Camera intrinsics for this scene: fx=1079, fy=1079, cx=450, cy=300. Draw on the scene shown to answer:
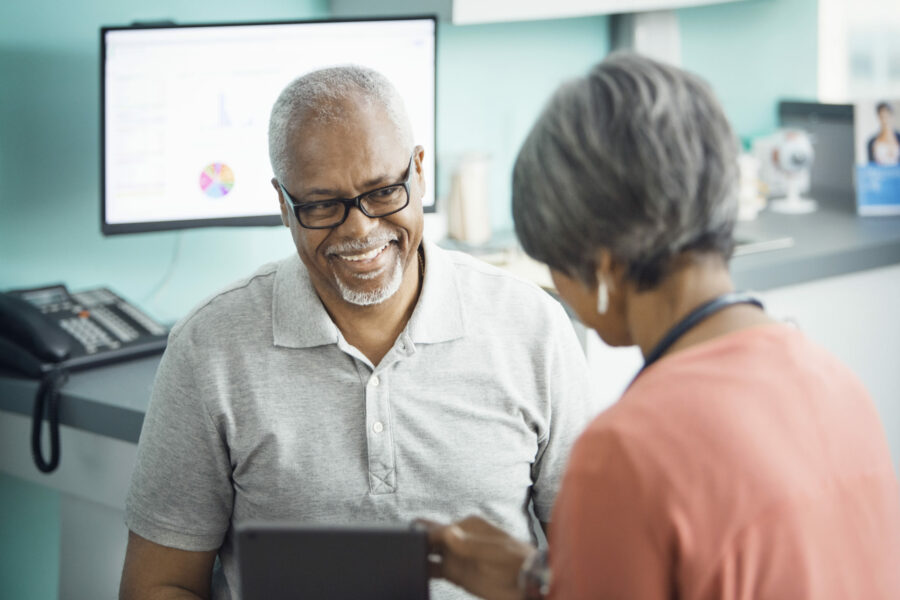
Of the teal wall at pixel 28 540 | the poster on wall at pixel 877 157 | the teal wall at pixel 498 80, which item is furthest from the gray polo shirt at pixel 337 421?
the poster on wall at pixel 877 157

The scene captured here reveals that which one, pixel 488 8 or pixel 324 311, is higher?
pixel 488 8

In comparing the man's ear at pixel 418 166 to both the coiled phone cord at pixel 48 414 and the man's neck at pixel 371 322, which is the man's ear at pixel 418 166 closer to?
the man's neck at pixel 371 322

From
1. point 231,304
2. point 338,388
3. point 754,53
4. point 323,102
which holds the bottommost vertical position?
point 338,388

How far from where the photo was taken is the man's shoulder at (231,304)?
141 centimetres

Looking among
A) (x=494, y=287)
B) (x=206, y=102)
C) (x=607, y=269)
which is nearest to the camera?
(x=607, y=269)

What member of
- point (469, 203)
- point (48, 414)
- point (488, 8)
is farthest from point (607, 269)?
point (469, 203)

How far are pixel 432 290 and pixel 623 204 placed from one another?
0.56 metres

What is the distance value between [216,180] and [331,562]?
1.15 metres

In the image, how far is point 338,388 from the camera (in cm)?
138

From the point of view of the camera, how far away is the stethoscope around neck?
94 centimetres

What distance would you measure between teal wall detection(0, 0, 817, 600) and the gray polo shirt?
25.1 inches

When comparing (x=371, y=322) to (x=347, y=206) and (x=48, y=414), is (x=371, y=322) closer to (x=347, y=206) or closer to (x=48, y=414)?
(x=347, y=206)

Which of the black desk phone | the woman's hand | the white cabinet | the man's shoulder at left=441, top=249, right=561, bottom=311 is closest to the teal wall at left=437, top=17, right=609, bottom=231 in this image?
the white cabinet

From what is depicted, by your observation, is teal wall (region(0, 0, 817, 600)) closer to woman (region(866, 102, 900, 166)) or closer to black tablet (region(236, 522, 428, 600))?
woman (region(866, 102, 900, 166))
